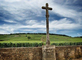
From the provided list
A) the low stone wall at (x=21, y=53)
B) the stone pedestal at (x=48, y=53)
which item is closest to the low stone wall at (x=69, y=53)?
the stone pedestal at (x=48, y=53)

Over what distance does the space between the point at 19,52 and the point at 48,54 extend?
2.00m

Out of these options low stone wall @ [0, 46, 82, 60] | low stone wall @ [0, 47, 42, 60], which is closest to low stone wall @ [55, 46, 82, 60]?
low stone wall @ [0, 46, 82, 60]

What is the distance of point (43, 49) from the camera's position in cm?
563

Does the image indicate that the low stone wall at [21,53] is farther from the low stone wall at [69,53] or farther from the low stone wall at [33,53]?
the low stone wall at [69,53]

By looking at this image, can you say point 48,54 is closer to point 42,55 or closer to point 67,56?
point 42,55

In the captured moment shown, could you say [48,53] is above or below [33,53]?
above

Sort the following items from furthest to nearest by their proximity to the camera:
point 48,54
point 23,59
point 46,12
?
point 46,12 < point 23,59 < point 48,54

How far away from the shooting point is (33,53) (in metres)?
5.98

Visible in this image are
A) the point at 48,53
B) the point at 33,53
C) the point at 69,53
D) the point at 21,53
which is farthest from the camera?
the point at 69,53

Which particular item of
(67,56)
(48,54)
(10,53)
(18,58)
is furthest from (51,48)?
(10,53)

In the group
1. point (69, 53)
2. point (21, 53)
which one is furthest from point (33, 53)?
point (69, 53)

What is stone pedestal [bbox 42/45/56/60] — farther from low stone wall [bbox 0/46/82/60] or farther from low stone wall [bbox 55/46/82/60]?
low stone wall [bbox 55/46/82/60]

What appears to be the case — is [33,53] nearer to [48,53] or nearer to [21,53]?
[21,53]

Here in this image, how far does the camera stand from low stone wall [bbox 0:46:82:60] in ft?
18.6
